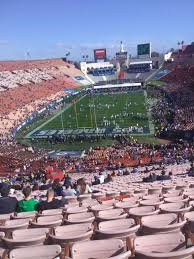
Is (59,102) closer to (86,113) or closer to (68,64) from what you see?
(86,113)

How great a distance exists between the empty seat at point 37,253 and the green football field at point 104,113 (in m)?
44.0

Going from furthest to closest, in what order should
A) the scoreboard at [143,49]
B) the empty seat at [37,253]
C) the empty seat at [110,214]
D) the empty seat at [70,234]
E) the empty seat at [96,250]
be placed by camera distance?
the scoreboard at [143,49] < the empty seat at [110,214] < the empty seat at [70,234] < the empty seat at [37,253] < the empty seat at [96,250]

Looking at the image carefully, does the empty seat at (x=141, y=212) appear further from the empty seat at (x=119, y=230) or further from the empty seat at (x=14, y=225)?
the empty seat at (x=14, y=225)

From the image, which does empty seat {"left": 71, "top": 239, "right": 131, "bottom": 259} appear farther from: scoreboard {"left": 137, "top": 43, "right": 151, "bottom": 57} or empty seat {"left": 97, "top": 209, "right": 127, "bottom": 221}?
scoreboard {"left": 137, "top": 43, "right": 151, "bottom": 57}

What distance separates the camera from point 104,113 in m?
58.1

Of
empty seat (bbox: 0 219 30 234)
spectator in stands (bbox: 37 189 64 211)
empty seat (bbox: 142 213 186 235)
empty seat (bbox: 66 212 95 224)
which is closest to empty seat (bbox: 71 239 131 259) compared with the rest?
empty seat (bbox: 142 213 186 235)

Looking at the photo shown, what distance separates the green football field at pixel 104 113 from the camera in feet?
169

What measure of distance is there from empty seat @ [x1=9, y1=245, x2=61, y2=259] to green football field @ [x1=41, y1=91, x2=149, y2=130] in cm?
4402

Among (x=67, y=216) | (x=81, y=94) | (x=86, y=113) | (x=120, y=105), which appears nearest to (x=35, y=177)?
(x=67, y=216)

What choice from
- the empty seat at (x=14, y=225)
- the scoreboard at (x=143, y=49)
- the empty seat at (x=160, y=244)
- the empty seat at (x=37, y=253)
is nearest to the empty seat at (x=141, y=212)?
the empty seat at (x=160, y=244)

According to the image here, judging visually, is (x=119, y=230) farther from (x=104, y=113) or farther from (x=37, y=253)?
(x=104, y=113)

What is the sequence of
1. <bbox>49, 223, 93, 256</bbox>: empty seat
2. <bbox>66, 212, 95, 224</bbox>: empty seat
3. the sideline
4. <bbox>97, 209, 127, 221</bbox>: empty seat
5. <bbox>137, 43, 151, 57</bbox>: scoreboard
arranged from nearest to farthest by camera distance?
<bbox>49, 223, 93, 256</bbox>: empty seat
<bbox>66, 212, 95, 224</bbox>: empty seat
<bbox>97, 209, 127, 221</bbox>: empty seat
the sideline
<bbox>137, 43, 151, 57</bbox>: scoreboard

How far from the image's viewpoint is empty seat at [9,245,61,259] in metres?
4.59

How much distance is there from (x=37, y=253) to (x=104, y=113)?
53579 millimetres
